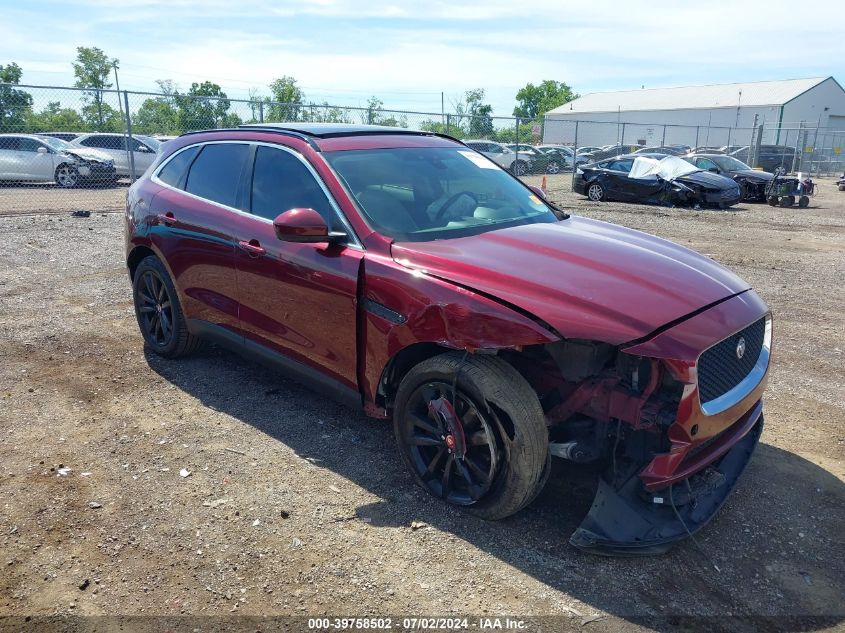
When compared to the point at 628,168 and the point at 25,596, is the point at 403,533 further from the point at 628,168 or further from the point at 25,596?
the point at 628,168

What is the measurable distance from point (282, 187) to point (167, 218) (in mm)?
1265

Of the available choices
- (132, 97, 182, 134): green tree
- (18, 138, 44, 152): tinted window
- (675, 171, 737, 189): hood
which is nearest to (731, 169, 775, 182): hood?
(675, 171, 737, 189): hood

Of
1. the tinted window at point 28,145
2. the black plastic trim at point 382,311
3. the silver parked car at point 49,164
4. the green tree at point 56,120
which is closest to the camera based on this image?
the black plastic trim at point 382,311

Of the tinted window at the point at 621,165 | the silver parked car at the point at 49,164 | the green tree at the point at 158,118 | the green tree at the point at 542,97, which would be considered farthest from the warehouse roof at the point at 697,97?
the silver parked car at the point at 49,164

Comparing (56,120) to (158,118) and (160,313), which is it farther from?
(160,313)

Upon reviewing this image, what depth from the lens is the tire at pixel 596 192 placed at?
18.3 meters

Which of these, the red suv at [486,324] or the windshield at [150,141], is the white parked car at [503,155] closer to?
the windshield at [150,141]

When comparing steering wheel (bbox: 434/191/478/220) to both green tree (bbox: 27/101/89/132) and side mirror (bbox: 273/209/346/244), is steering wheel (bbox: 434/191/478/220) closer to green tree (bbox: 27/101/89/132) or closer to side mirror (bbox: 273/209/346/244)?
side mirror (bbox: 273/209/346/244)

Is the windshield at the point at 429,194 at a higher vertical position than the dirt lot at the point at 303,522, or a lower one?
higher

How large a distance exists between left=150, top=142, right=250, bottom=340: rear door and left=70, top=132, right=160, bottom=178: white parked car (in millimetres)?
14229

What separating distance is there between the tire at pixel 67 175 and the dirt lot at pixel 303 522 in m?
14.2

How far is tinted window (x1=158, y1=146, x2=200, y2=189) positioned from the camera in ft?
16.5

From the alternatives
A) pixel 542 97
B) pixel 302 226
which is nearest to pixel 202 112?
pixel 302 226

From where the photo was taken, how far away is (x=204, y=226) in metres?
4.52
